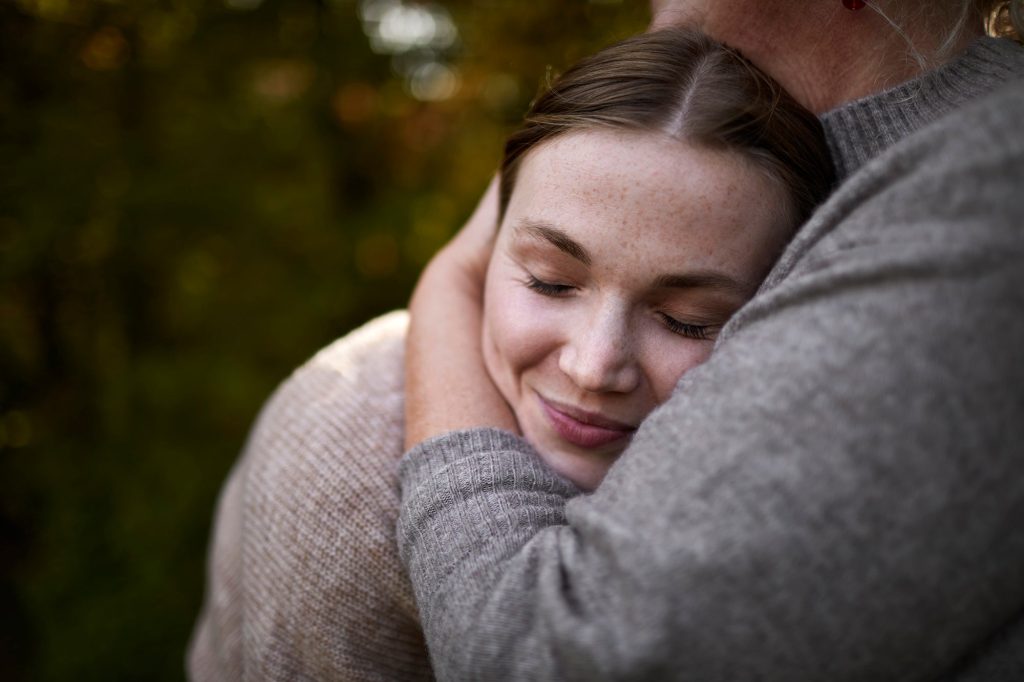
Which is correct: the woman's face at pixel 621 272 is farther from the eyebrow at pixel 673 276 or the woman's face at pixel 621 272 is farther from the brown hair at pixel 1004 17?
the brown hair at pixel 1004 17

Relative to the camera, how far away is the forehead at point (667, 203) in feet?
4.90

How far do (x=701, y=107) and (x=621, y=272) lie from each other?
37cm

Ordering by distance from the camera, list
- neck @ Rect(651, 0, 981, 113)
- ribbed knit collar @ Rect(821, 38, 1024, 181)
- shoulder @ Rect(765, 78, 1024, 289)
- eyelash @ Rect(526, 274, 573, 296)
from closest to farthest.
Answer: shoulder @ Rect(765, 78, 1024, 289) → ribbed knit collar @ Rect(821, 38, 1024, 181) → neck @ Rect(651, 0, 981, 113) → eyelash @ Rect(526, 274, 573, 296)

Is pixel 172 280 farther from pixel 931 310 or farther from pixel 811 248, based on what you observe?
pixel 931 310

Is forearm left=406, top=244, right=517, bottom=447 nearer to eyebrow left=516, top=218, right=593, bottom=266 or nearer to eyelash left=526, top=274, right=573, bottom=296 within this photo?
eyelash left=526, top=274, right=573, bottom=296

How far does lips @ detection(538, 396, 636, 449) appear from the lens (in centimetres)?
162

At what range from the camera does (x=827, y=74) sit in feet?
5.37

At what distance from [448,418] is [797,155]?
2.92 ft

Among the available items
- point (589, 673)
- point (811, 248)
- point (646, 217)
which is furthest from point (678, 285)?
point (589, 673)

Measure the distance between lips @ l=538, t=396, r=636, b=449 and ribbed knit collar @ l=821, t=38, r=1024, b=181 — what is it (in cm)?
69

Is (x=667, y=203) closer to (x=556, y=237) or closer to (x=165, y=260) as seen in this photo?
A: (x=556, y=237)

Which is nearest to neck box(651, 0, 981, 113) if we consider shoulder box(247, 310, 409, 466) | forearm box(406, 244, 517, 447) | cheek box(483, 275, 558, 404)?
cheek box(483, 275, 558, 404)

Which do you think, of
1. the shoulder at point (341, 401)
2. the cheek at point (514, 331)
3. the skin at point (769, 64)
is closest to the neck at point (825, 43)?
the skin at point (769, 64)

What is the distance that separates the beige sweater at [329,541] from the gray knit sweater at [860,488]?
57 cm
